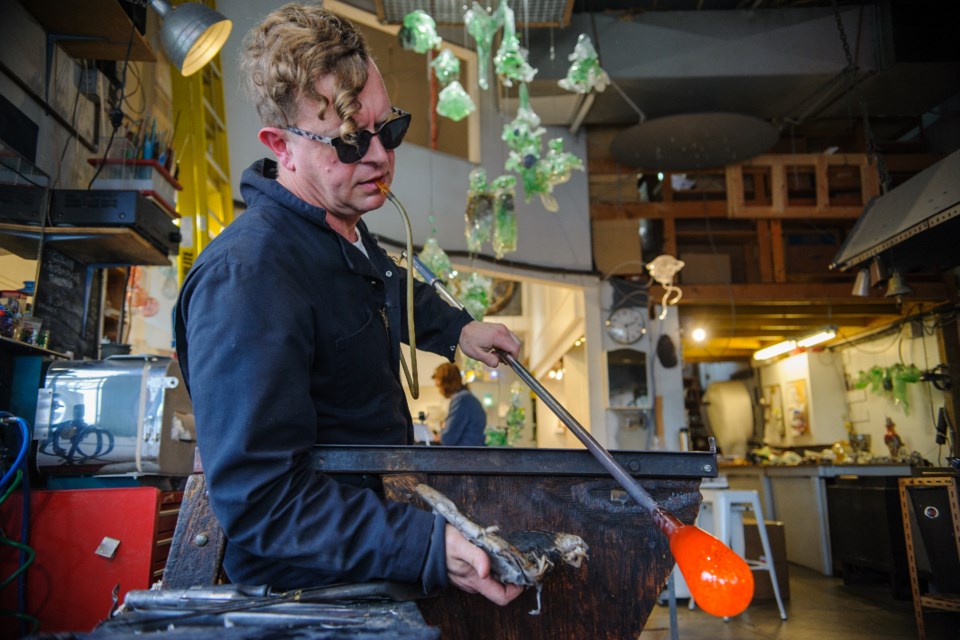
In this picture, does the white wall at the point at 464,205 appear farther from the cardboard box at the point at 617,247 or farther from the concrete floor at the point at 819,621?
the concrete floor at the point at 819,621

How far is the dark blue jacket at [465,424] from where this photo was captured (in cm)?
557

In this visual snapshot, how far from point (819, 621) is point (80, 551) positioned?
14.9ft

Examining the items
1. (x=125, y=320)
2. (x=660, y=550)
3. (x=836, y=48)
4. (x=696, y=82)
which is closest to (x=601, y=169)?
(x=696, y=82)

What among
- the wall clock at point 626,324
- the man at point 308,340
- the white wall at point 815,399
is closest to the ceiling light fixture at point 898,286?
the wall clock at point 626,324

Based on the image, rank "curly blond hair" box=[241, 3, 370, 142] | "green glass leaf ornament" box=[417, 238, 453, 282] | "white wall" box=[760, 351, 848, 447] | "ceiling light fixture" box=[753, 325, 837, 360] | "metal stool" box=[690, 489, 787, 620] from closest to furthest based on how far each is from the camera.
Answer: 1. "curly blond hair" box=[241, 3, 370, 142]
2. "metal stool" box=[690, 489, 787, 620]
3. "green glass leaf ornament" box=[417, 238, 453, 282]
4. "ceiling light fixture" box=[753, 325, 837, 360]
5. "white wall" box=[760, 351, 848, 447]

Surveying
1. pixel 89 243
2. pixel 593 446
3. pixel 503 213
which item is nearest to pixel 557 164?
pixel 503 213

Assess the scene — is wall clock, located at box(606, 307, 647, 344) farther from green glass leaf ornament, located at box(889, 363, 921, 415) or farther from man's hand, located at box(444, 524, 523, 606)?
man's hand, located at box(444, 524, 523, 606)

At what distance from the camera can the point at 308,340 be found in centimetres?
109

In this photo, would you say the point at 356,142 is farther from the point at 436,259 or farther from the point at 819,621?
the point at 819,621

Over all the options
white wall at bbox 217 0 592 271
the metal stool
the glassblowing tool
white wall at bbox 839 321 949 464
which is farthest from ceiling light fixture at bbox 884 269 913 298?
the glassblowing tool

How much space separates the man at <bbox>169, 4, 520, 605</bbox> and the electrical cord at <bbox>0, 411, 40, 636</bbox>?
144 centimetres

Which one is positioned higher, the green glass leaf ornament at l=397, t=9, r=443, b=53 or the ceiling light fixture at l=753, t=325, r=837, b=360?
the green glass leaf ornament at l=397, t=9, r=443, b=53

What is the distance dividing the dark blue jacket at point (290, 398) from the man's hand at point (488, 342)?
296mm

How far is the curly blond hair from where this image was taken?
49.3 inches
